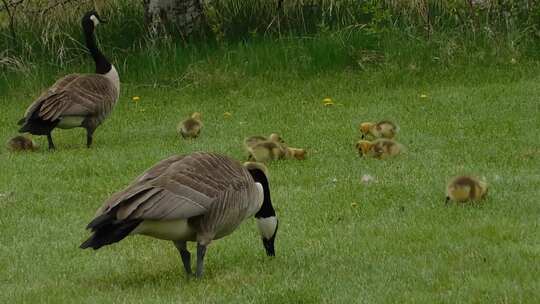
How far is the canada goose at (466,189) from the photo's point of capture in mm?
7793

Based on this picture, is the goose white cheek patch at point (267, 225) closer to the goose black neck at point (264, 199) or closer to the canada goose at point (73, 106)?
the goose black neck at point (264, 199)

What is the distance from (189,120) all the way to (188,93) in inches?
99.2

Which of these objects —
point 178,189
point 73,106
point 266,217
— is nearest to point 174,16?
point 73,106

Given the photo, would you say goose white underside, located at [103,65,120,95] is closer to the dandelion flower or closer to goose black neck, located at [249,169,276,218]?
the dandelion flower

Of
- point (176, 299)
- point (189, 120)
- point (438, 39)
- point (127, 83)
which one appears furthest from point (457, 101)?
point (176, 299)

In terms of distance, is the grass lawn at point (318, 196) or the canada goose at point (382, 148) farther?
the canada goose at point (382, 148)

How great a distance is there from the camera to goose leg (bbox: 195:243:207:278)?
633 cm

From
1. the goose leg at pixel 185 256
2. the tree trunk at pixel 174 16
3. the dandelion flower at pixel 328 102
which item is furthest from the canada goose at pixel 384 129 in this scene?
the tree trunk at pixel 174 16

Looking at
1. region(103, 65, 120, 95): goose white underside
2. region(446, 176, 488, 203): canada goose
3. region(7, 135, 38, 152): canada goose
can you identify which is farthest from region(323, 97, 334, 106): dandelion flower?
region(446, 176, 488, 203): canada goose

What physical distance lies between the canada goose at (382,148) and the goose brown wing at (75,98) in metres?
3.00

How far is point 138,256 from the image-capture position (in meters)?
7.23

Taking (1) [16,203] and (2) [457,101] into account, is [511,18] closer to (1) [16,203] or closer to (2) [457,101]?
(2) [457,101]

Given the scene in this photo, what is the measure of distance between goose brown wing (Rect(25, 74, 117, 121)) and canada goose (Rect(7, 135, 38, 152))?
0.39 metres

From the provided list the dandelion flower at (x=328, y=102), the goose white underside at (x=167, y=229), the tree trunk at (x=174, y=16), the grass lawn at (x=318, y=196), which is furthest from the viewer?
the tree trunk at (x=174, y=16)
